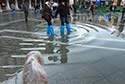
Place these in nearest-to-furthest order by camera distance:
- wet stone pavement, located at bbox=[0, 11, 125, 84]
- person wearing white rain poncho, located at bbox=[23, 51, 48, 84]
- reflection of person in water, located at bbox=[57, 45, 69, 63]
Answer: person wearing white rain poncho, located at bbox=[23, 51, 48, 84]
wet stone pavement, located at bbox=[0, 11, 125, 84]
reflection of person in water, located at bbox=[57, 45, 69, 63]

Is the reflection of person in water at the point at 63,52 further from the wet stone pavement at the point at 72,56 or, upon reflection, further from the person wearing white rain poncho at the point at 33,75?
the person wearing white rain poncho at the point at 33,75

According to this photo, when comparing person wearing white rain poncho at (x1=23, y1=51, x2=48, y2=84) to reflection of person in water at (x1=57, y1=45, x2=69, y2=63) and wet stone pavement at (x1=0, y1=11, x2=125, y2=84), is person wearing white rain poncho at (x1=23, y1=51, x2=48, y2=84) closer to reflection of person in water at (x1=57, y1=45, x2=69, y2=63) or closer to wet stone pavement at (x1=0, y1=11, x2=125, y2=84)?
wet stone pavement at (x1=0, y1=11, x2=125, y2=84)

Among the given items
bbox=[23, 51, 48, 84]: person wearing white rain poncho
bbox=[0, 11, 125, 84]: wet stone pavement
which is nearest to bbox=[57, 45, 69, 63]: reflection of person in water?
bbox=[0, 11, 125, 84]: wet stone pavement

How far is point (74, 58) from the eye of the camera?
9.87m

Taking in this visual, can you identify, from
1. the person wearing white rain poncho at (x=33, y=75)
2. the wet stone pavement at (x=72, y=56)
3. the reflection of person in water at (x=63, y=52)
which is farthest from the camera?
the reflection of person in water at (x=63, y=52)

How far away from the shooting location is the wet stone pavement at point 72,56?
7782mm

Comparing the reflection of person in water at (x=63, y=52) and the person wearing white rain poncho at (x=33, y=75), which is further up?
the person wearing white rain poncho at (x=33, y=75)

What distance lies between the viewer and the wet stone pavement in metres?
7.78

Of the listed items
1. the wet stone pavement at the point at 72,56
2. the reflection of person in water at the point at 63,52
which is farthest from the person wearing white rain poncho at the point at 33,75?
the reflection of person in water at the point at 63,52

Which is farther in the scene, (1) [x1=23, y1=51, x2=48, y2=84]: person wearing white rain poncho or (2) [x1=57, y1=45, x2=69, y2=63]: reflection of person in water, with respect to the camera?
(2) [x1=57, y1=45, x2=69, y2=63]: reflection of person in water

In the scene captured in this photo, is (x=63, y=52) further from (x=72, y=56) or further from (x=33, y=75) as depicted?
(x=33, y=75)

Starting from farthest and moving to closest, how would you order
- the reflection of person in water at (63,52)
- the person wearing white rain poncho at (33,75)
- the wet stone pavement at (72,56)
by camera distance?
the reflection of person in water at (63,52) < the wet stone pavement at (72,56) < the person wearing white rain poncho at (33,75)

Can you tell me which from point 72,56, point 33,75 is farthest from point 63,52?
point 33,75

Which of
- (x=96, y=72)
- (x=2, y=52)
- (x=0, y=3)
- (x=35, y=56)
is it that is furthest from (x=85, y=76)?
(x=0, y=3)
